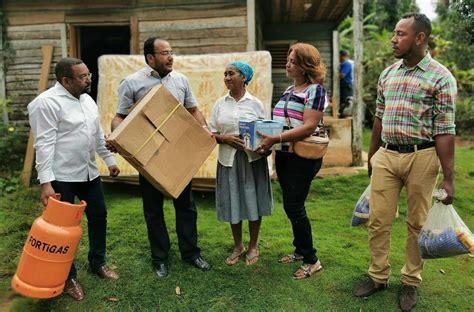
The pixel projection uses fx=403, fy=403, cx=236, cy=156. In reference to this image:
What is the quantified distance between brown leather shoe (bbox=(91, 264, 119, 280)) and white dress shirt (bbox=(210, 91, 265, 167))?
123cm

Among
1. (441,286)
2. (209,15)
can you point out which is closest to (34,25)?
(209,15)

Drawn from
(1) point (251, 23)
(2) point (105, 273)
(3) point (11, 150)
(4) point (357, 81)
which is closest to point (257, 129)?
(2) point (105, 273)

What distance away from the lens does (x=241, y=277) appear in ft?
10.5

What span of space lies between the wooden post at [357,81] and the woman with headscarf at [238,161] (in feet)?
12.5

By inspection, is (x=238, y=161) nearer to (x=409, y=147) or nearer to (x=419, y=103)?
(x=409, y=147)

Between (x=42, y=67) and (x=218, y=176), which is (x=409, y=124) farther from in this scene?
(x=42, y=67)

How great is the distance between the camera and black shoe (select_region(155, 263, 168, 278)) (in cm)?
320

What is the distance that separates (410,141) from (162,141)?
1623 millimetres

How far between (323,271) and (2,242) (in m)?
3.22

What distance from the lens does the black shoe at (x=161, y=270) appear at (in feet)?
10.5

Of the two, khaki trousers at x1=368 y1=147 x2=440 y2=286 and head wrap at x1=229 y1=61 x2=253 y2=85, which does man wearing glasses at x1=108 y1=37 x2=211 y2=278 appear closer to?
head wrap at x1=229 y1=61 x2=253 y2=85

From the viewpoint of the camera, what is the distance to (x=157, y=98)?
2.71 meters

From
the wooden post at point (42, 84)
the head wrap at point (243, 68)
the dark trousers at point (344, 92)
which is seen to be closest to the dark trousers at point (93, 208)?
the head wrap at point (243, 68)

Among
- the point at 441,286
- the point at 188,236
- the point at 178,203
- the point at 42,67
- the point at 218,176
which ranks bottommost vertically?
the point at 441,286
